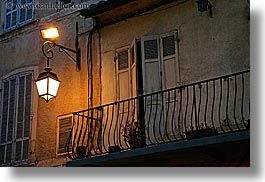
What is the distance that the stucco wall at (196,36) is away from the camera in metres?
4.95

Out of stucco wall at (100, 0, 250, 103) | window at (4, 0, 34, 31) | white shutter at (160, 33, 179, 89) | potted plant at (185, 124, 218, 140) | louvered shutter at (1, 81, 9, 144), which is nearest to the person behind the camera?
potted plant at (185, 124, 218, 140)

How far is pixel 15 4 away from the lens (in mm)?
6277

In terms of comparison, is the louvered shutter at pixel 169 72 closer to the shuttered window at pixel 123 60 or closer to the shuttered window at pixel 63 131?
the shuttered window at pixel 123 60

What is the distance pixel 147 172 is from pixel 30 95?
82.2 inches

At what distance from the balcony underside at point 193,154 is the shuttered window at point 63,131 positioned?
0.66 meters

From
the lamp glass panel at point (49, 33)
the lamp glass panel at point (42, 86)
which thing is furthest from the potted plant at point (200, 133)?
the lamp glass panel at point (49, 33)

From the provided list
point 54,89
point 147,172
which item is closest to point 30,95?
point 54,89

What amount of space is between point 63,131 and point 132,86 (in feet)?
2.44

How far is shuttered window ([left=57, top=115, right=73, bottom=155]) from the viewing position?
18.2ft

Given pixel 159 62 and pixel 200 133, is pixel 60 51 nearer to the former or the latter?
pixel 159 62

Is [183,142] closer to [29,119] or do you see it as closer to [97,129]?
[97,129]

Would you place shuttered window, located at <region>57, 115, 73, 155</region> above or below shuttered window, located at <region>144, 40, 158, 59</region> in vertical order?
below

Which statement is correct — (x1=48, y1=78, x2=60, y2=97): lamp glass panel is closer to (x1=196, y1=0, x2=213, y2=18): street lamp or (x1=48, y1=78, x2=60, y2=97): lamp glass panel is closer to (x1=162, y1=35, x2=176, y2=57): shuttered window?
(x1=162, y1=35, x2=176, y2=57): shuttered window

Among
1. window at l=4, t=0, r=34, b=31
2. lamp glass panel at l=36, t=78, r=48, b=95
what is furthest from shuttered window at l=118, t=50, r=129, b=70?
window at l=4, t=0, r=34, b=31
